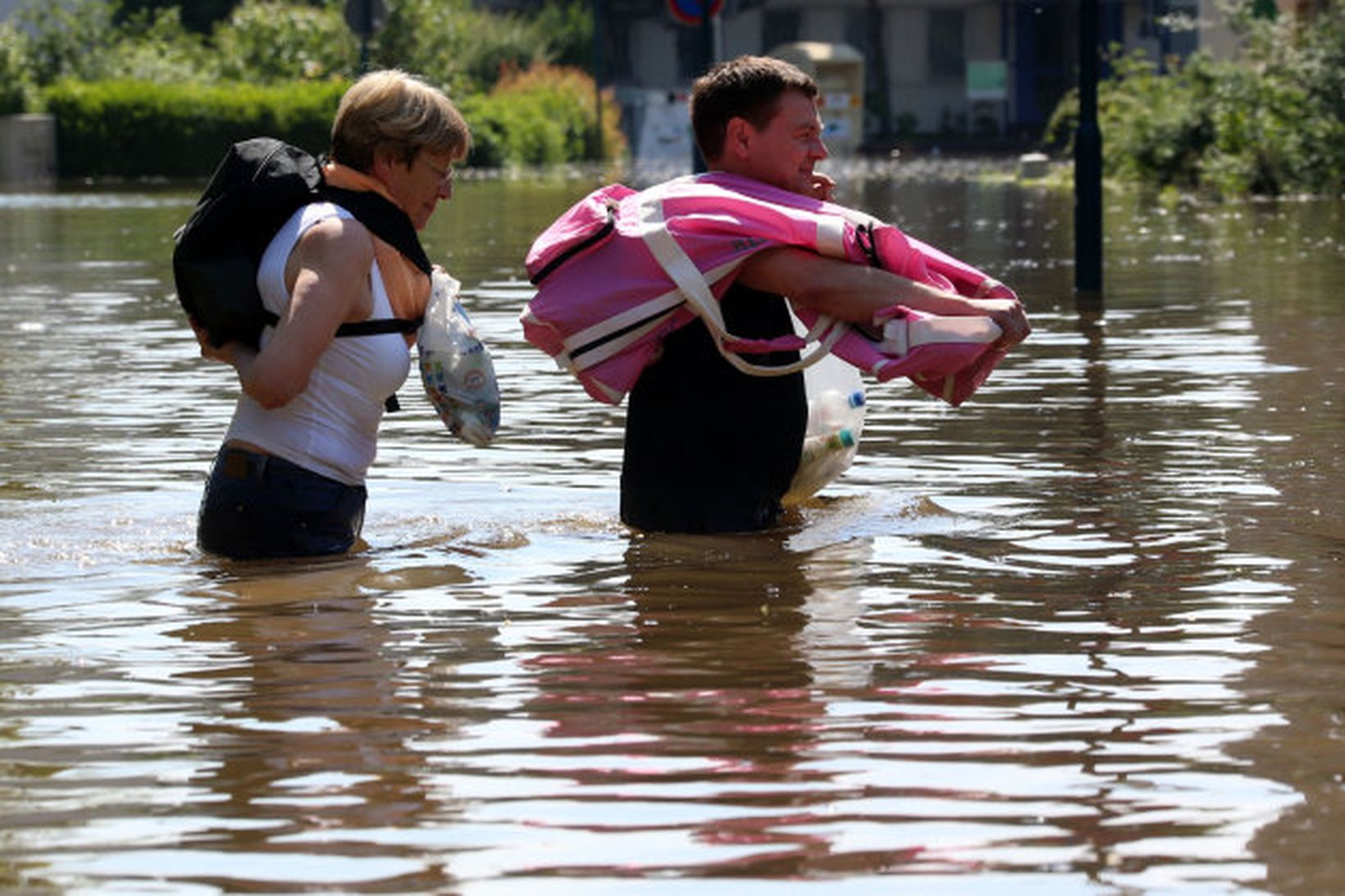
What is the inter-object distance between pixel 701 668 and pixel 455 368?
54.8 inches

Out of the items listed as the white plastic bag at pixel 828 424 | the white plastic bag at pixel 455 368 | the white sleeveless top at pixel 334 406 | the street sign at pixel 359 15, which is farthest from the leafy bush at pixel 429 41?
the white sleeveless top at pixel 334 406

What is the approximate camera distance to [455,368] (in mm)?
6984

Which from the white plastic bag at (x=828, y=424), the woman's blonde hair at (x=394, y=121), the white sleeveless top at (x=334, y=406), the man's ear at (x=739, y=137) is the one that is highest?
the woman's blonde hair at (x=394, y=121)

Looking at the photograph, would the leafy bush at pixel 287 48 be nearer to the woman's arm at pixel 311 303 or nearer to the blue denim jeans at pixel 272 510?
the blue denim jeans at pixel 272 510

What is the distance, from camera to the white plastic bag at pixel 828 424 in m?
8.10

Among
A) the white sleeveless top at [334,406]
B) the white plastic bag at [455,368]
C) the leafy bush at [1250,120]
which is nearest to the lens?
the white sleeveless top at [334,406]

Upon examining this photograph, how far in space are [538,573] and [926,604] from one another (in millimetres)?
1022

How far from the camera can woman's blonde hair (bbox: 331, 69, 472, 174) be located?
674 cm

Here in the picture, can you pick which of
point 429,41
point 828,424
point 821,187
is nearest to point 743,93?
point 821,187

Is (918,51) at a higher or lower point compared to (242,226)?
lower

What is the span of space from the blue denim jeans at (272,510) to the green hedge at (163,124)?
145ft

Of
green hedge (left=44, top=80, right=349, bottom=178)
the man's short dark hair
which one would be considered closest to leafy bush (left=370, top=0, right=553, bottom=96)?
green hedge (left=44, top=80, right=349, bottom=178)

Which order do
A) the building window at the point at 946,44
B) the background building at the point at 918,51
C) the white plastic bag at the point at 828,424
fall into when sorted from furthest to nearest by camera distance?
the building window at the point at 946,44 → the background building at the point at 918,51 → the white plastic bag at the point at 828,424

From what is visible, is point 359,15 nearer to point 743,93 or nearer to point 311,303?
point 743,93
